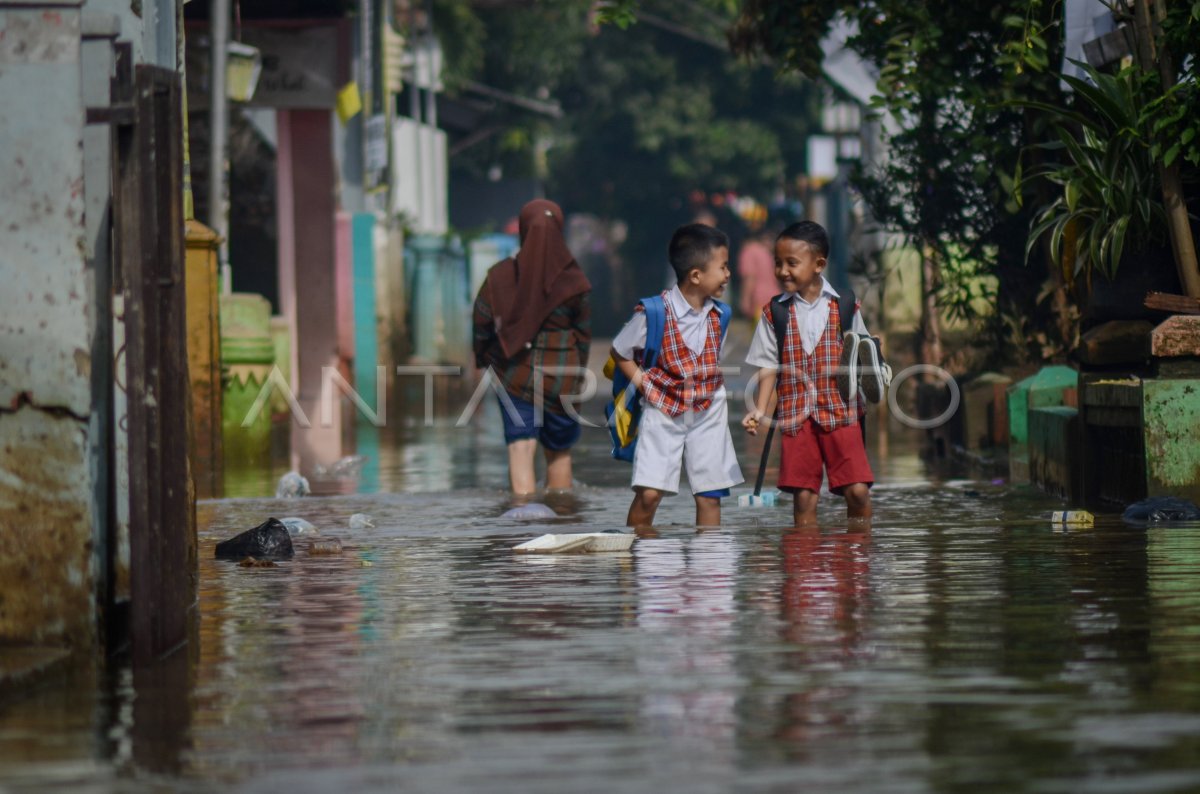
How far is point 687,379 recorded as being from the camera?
11172mm

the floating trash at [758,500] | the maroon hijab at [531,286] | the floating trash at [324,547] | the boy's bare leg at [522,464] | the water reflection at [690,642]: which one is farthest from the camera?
the boy's bare leg at [522,464]

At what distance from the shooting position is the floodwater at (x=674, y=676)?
211 inches

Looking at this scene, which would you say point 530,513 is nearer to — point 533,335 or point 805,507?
point 805,507

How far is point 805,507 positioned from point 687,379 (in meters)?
0.87

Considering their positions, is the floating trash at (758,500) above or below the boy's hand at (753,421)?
below

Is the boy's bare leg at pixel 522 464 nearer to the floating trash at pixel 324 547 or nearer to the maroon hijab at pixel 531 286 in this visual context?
the maroon hijab at pixel 531 286

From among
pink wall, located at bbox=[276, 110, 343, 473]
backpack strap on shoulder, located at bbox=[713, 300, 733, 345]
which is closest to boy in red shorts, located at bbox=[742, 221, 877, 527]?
backpack strap on shoulder, located at bbox=[713, 300, 733, 345]

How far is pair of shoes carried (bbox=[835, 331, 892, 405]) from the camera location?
36.2 ft

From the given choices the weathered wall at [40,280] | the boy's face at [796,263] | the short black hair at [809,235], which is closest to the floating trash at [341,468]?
the boy's face at [796,263]

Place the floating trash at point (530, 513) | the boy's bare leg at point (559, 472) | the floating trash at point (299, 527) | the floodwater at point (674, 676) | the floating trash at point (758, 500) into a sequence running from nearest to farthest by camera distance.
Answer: the floodwater at point (674, 676) < the floating trash at point (299, 527) < the floating trash at point (530, 513) < the floating trash at point (758, 500) < the boy's bare leg at point (559, 472)

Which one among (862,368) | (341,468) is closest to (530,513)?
(862,368)

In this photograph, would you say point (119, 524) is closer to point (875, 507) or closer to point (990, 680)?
point (990, 680)

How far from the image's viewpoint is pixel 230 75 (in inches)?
772

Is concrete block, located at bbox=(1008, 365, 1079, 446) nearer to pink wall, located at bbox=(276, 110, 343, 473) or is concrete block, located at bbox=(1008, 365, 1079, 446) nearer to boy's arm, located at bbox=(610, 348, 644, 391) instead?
boy's arm, located at bbox=(610, 348, 644, 391)
